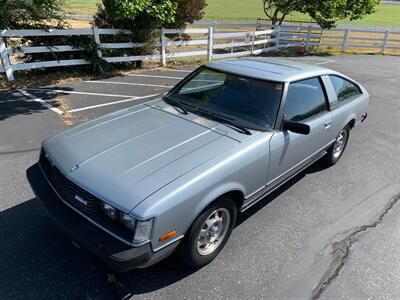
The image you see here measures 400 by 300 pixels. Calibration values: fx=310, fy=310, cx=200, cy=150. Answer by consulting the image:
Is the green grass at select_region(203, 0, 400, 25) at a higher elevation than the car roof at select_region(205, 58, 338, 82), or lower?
lower

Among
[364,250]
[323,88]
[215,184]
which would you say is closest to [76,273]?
[215,184]

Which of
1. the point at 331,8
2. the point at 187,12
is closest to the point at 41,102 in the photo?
the point at 187,12

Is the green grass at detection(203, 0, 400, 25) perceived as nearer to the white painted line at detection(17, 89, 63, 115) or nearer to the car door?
the white painted line at detection(17, 89, 63, 115)

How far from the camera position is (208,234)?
9.36ft

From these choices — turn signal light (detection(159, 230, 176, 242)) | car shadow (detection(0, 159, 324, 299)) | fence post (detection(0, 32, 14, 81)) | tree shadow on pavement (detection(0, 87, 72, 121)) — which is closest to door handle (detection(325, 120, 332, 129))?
car shadow (detection(0, 159, 324, 299))

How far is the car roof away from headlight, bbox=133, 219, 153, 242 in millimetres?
2159

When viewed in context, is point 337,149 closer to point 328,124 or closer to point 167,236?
point 328,124

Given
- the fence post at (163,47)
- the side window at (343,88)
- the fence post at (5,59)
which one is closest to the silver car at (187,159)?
the side window at (343,88)

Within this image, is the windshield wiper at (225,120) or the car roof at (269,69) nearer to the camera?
the windshield wiper at (225,120)

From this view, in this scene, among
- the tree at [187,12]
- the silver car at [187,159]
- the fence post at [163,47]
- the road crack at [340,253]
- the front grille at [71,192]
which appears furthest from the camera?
the tree at [187,12]

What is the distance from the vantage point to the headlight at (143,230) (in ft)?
7.12

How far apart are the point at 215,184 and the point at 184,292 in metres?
0.96

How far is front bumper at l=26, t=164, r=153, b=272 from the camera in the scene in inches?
85.8

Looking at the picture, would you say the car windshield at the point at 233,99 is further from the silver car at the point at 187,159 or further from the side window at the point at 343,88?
the side window at the point at 343,88
